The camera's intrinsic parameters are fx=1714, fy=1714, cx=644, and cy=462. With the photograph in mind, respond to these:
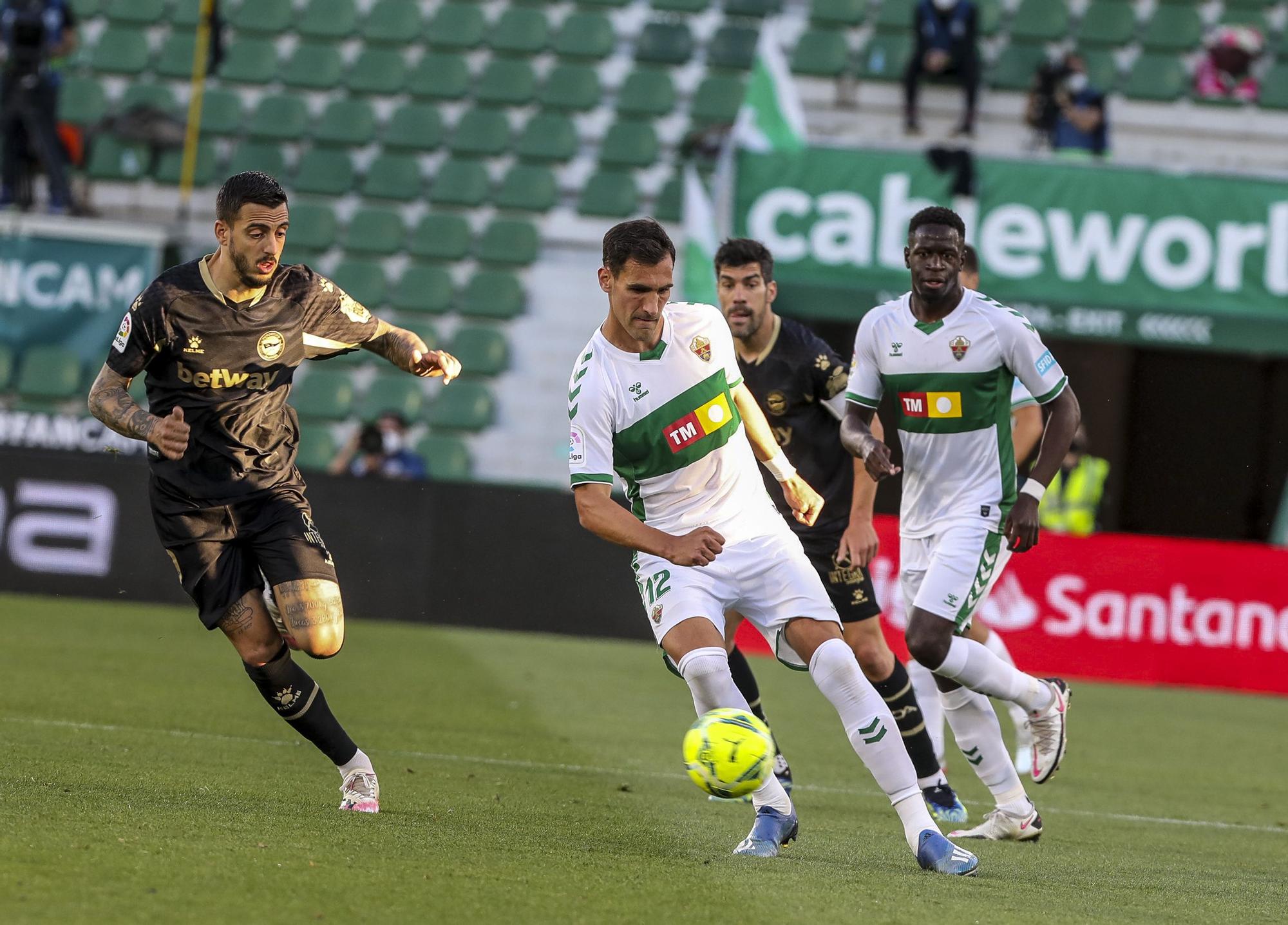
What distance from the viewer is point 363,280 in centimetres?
1767

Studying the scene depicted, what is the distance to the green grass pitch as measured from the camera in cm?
464

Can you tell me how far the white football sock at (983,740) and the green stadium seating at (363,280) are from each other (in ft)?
38.2

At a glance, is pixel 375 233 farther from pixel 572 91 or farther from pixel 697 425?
pixel 697 425

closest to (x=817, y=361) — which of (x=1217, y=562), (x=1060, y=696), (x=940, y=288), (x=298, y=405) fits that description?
(x=940, y=288)

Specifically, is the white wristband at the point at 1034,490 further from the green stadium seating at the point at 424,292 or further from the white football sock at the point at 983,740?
the green stadium seating at the point at 424,292

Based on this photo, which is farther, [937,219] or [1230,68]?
[1230,68]

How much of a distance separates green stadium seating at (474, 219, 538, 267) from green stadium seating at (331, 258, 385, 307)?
3.61ft

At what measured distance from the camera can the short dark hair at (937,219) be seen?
261 inches

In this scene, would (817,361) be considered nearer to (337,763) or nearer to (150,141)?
(337,763)

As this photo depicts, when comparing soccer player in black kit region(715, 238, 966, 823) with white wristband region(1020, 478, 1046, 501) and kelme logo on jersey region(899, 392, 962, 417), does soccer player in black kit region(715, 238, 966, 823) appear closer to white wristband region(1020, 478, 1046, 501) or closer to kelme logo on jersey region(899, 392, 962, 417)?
kelme logo on jersey region(899, 392, 962, 417)

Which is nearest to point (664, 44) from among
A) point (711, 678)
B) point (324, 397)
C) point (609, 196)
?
point (609, 196)

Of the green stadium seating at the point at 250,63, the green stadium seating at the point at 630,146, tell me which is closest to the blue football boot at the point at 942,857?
the green stadium seating at the point at 630,146

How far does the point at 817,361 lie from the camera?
24.7 ft

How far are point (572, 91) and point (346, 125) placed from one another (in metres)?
2.49
